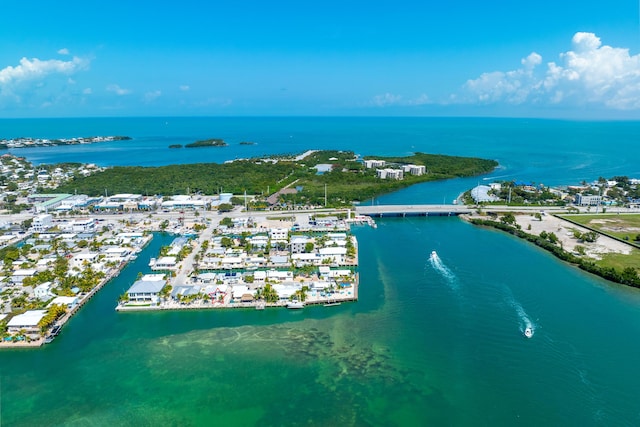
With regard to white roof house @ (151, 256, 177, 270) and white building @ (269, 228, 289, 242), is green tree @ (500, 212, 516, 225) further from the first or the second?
white roof house @ (151, 256, 177, 270)

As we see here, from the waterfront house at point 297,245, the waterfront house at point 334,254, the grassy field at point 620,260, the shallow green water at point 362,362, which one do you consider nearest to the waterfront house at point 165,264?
the shallow green water at point 362,362

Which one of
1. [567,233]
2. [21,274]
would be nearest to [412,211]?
[567,233]

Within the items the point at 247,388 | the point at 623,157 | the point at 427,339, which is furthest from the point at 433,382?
the point at 623,157

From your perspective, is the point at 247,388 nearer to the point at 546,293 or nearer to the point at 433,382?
the point at 433,382

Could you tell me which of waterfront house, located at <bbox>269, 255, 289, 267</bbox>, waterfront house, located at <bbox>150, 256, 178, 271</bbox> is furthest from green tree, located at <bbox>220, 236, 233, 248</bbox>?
waterfront house, located at <bbox>150, 256, 178, 271</bbox>

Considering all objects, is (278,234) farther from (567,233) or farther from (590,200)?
(590,200)
